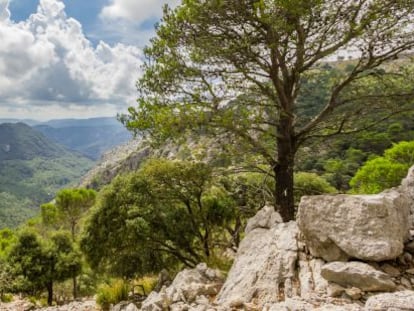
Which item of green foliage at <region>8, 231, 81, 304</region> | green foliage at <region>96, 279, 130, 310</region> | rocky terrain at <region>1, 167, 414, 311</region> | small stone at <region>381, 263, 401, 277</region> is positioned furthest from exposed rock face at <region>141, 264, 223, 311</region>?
green foliage at <region>8, 231, 81, 304</region>

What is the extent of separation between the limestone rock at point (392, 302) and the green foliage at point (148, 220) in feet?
32.7

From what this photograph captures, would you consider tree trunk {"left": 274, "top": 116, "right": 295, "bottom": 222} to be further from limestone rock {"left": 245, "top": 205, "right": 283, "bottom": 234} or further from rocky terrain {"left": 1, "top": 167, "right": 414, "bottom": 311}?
rocky terrain {"left": 1, "top": 167, "right": 414, "bottom": 311}

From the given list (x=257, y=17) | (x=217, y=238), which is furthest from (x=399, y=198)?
(x=217, y=238)

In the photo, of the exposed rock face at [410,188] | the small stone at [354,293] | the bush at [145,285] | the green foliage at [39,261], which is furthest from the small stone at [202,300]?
the green foliage at [39,261]

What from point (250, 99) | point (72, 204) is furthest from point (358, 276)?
point (72, 204)

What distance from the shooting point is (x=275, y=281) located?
23.1 feet

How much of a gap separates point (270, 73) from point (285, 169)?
3007 mm

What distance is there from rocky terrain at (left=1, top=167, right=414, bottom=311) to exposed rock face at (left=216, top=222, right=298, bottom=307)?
0.02m

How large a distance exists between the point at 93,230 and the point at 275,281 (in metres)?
10.6

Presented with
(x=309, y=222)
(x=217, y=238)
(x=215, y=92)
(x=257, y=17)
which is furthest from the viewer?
(x=217, y=238)

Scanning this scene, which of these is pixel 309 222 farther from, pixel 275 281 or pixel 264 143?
pixel 264 143

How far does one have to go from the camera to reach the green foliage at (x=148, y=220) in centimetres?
1495

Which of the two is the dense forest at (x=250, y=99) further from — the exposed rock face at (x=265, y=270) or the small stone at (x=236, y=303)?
the small stone at (x=236, y=303)

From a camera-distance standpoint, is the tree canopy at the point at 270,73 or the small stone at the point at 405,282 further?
the tree canopy at the point at 270,73
